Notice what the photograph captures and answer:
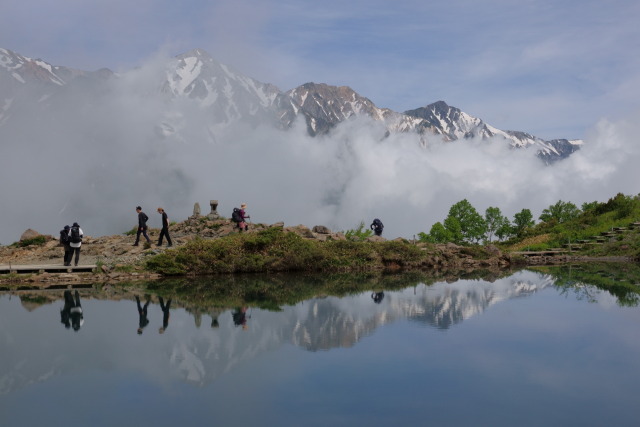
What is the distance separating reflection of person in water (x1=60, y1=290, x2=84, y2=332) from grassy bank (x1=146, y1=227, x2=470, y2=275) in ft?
26.5

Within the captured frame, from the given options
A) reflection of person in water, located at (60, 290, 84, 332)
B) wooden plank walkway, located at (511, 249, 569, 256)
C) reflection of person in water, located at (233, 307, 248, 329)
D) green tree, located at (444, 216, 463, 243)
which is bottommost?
reflection of person in water, located at (60, 290, 84, 332)

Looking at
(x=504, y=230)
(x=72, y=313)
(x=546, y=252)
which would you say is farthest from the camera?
(x=504, y=230)

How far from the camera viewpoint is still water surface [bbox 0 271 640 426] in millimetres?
9484

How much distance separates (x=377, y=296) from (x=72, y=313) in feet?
39.0

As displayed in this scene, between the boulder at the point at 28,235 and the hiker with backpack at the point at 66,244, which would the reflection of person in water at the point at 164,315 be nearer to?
the hiker with backpack at the point at 66,244

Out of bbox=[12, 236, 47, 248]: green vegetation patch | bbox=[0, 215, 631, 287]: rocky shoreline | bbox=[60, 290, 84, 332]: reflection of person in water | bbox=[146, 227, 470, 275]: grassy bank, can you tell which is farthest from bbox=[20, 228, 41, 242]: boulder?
bbox=[60, 290, 84, 332]: reflection of person in water

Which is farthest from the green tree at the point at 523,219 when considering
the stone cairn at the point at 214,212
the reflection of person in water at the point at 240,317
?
the reflection of person in water at the point at 240,317

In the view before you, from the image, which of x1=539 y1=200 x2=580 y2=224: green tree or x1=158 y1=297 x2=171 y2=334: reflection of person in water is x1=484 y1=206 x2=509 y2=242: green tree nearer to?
x1=539 y1=200 x2=580 y2=224: green tree

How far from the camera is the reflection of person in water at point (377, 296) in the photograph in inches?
878

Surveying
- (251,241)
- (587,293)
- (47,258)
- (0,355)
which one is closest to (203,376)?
(0,355)

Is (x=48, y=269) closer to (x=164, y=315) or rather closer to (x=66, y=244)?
(x=66, y=244)

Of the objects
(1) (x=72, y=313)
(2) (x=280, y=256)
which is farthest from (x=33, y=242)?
(1) (x=72, y=313)

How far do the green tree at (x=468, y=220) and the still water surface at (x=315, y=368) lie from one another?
153 feet

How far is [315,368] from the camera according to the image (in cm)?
1223
